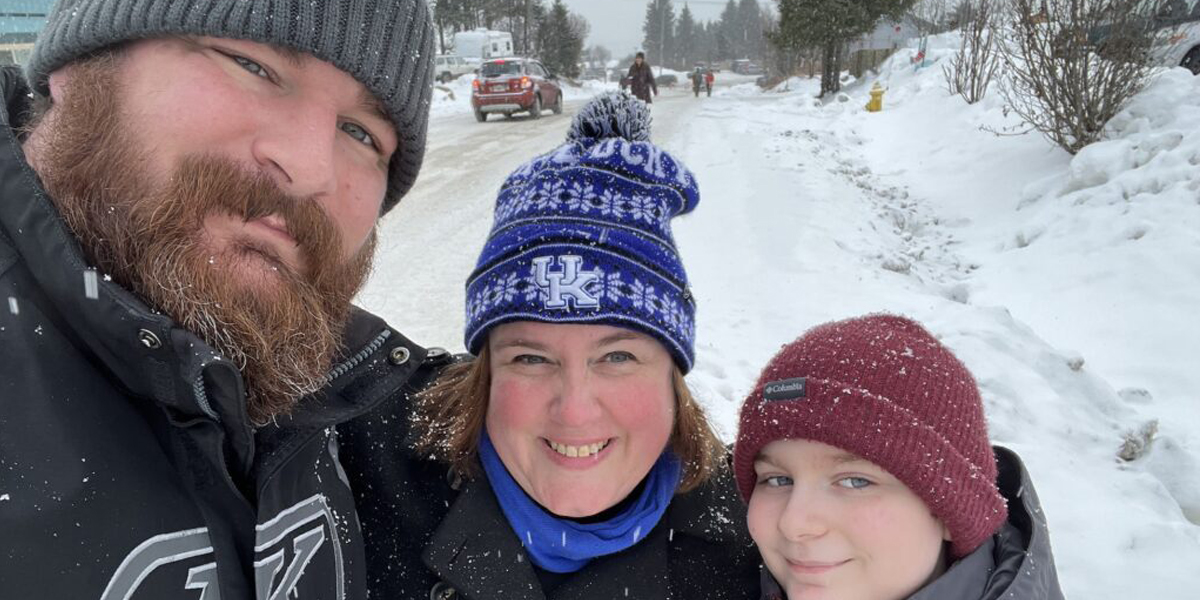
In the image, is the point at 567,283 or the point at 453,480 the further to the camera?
the point at 453,480

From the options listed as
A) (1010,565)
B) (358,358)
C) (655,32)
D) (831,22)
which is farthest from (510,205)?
(655,32)

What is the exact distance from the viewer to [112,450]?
1.10 m

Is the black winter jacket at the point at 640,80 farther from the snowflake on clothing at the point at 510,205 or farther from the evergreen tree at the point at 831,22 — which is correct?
the snowflake on clothing at the point at 510,205

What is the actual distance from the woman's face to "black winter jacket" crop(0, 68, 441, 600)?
53 centimetres

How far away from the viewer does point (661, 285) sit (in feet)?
5.84

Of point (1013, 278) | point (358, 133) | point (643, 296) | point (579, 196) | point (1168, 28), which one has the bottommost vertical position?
point (1013, 278)

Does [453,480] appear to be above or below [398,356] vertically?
below

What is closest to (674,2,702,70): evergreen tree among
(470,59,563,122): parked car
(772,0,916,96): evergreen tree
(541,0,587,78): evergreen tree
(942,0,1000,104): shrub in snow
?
(541,0,587,78): evergreen tree

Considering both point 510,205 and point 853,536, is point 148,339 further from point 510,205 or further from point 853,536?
point 853,536

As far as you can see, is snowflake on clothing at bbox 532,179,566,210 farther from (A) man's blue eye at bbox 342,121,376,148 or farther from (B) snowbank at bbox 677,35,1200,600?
(B) snowbank at bbox 677,35,1200,600

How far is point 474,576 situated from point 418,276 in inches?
169

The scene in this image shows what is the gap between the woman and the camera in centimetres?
167

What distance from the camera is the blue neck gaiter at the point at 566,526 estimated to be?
1677mm

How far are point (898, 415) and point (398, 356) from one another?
3.69ft
